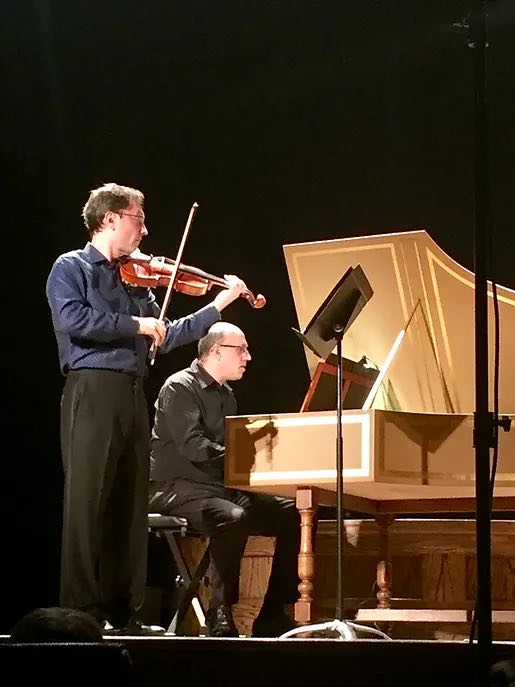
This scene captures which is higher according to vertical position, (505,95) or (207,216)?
(505,95)

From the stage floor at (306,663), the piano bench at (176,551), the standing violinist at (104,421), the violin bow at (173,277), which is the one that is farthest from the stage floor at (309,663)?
the piano bench at (176,551)

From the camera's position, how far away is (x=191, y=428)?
14.1ft

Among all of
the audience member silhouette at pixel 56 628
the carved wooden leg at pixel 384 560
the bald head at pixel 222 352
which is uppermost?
the bald head at pixel 222 352

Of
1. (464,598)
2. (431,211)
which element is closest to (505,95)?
(431,211)

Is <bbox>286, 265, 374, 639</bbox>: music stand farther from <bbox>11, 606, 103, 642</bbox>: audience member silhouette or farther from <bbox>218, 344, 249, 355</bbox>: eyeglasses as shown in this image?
<bbox>11, 606, 103, 642</bbox>: audience member silhouette

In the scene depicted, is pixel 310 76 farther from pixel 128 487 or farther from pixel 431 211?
pixel 128 487

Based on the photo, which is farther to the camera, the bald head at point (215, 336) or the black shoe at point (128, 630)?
the bald head at point (215, 336)

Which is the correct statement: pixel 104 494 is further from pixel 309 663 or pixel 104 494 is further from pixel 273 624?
pixel 309 663

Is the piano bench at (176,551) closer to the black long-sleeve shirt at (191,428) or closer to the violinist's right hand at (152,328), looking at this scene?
the black long-sleeve shirt at (191,428)

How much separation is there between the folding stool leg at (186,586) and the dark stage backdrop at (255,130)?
45.9 inches

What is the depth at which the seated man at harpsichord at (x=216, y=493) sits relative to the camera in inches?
161

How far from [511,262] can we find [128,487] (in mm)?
2781

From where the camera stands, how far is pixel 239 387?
5.75 m

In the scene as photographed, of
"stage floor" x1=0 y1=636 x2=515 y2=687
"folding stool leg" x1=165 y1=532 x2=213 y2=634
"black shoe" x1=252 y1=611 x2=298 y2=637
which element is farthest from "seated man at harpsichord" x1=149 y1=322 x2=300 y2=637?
"stage floor" x1=0 y1=636 x2=515 y2=687
